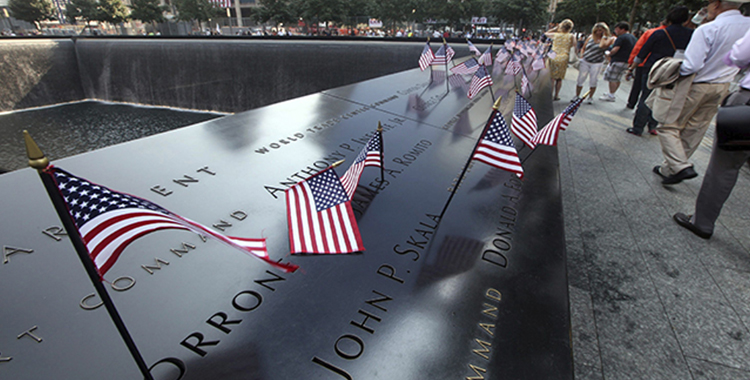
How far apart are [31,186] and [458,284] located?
3023mm

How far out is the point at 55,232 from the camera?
6.98 ft

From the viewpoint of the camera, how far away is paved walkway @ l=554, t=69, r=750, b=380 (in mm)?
2426

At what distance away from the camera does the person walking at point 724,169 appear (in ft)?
11.0

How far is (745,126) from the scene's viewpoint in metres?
2.95

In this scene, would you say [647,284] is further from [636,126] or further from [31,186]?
[636,126]

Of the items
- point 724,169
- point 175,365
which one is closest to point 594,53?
point 724,169

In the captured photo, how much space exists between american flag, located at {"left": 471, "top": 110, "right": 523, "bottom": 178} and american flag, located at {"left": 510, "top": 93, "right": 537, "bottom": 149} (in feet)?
2.83

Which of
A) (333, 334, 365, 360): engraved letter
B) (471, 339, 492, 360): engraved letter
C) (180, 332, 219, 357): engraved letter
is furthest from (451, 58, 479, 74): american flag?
(180, 332, 219, 357): engraved letter

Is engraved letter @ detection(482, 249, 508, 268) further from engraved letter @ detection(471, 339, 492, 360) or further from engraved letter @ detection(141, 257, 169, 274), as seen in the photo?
engraved letter @ detection(141, 257, 169, 274)

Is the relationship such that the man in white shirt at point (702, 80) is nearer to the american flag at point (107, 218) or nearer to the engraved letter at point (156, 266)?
the american flag at point (107, 218)

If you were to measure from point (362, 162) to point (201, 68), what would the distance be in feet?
52.2

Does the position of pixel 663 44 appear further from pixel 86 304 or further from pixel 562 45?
pixel 86 304

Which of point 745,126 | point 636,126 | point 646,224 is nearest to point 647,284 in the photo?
point 646,224

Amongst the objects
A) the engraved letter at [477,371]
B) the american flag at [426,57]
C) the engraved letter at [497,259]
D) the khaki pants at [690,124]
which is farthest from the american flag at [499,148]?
the american flag at [426,57]
